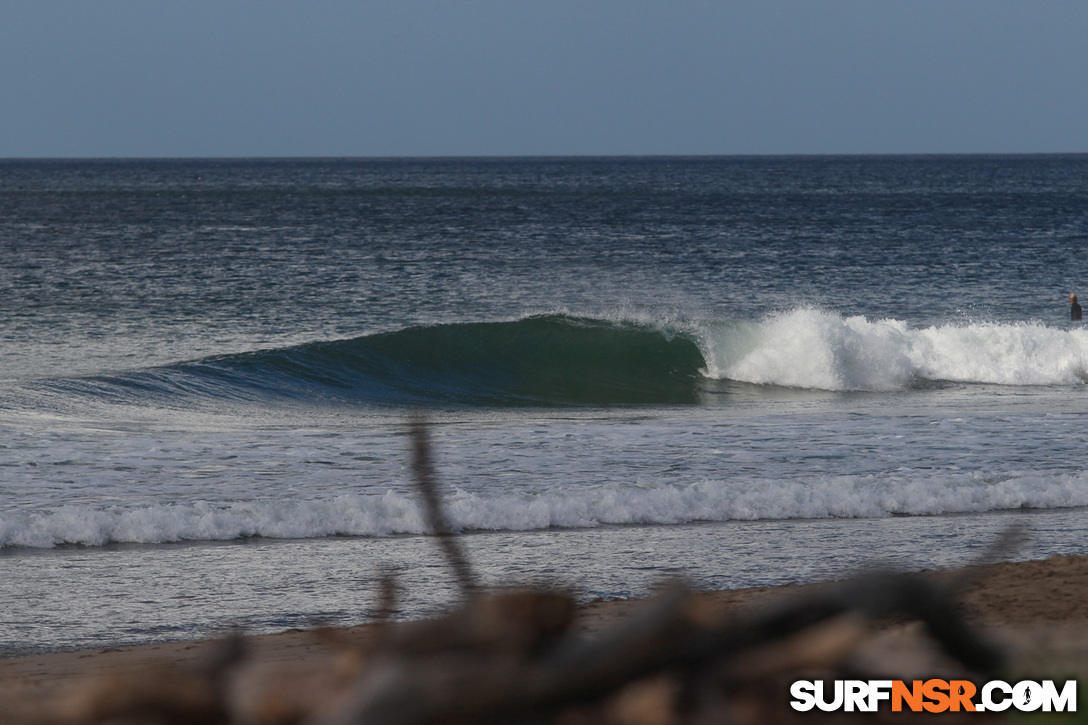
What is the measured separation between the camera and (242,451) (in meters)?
11.2

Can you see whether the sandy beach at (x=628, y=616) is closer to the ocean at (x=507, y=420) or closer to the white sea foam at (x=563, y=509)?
the ocean at (x=507, y=420)

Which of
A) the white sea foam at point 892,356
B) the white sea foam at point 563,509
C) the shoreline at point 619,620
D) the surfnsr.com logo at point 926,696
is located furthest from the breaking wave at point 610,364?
the surfnsr.com logo at point 926,696

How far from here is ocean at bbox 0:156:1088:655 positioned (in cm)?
753

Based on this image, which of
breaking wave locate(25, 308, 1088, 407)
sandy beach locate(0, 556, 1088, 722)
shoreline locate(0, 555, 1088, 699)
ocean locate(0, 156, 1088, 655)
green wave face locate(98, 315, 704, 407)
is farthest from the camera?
breaking wave locate(25, 308, 1088, 407)

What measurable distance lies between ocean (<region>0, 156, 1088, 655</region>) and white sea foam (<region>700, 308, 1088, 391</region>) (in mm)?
70

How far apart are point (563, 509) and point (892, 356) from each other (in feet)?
39.7

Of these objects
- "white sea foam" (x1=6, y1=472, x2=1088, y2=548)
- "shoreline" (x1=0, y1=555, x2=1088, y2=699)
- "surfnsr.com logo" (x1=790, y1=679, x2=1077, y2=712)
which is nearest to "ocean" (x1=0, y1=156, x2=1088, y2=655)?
"white sea foam" (x1=6, y1=472, x2=1088, y2=548)

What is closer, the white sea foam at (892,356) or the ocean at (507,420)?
the ocean at (507,420)

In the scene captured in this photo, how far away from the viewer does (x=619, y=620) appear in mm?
5789

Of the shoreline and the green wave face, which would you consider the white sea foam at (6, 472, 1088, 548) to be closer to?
the shoreline

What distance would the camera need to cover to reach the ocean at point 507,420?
7.53 m

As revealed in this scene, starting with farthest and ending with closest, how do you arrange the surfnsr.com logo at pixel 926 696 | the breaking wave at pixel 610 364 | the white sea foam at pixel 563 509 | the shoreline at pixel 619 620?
the breaking wave at pixel 610 364, the white sea foam at pixel 563 509, the shoreline at pixel 619 620, the surfnsr.com logo at pixel 926 696

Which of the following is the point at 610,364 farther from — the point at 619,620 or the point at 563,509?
the point at 619,620

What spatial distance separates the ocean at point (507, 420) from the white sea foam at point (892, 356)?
7 cm
